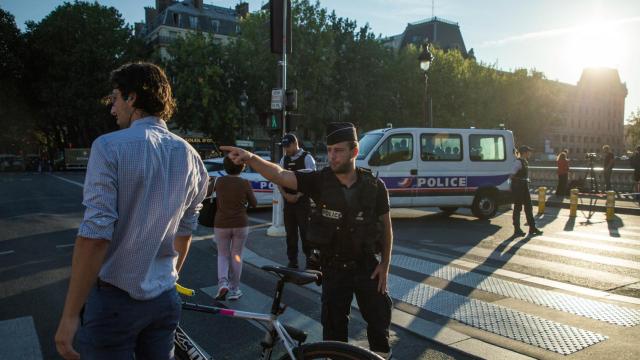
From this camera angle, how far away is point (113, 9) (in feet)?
155

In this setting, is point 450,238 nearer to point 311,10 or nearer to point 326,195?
point 326,195

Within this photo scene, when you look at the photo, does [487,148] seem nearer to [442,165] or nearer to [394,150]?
[442,165]

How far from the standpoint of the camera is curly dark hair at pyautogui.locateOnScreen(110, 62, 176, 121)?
1.92 m

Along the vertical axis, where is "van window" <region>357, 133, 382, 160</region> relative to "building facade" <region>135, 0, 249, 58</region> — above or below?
below

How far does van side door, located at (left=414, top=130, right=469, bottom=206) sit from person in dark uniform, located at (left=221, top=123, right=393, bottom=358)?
887 cm

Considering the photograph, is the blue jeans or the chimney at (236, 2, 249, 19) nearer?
the blue jeans

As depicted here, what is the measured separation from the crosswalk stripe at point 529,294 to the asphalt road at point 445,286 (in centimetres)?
2

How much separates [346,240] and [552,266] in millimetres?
5513

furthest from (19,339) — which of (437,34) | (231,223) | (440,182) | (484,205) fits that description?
(437,34)

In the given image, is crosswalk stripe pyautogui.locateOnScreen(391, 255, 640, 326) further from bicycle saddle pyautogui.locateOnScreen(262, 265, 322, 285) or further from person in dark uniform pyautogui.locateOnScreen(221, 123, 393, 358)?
bicycle saddle pyautogui.locateOnScreen(262, 265, 322, 285)

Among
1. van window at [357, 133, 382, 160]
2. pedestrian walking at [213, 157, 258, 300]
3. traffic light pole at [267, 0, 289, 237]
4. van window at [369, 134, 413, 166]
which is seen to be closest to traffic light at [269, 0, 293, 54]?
traffic light pole at [267, 0, 289, 237]

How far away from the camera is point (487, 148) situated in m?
12.4

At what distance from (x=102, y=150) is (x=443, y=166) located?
10870 mm

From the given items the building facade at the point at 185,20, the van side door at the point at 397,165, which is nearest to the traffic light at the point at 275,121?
the van side door at the point at 397,165
